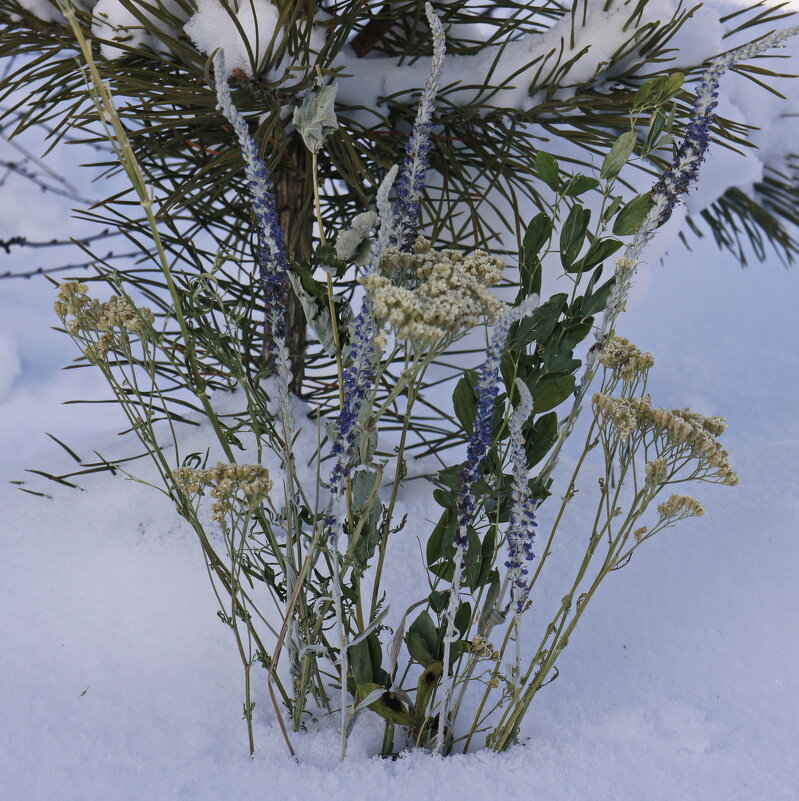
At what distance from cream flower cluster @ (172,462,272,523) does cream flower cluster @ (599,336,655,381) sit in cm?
21

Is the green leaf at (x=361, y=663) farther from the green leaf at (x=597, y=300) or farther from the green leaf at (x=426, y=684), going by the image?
the green leaf at (x=597, y=300)

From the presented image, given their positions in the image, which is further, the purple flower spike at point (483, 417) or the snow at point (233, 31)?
the snow at point (233, 31)

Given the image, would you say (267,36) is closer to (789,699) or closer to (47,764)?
(47,764)

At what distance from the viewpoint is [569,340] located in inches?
19.3

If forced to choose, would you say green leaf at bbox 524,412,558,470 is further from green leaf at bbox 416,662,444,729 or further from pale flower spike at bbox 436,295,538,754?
green leaf at bbox 416,662,444,729

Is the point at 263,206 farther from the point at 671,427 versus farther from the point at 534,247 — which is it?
the point at 671,427

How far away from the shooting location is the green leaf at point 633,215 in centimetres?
47

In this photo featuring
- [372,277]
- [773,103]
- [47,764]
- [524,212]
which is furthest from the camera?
[773,103]

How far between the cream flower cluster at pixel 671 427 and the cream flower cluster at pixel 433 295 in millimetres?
92

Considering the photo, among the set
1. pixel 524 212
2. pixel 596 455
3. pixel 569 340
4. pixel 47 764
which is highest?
pixel 524 212

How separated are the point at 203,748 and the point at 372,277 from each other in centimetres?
33

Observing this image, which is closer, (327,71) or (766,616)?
(327,71)

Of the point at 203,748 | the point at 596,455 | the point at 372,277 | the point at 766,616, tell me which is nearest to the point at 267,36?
the point at 372,277

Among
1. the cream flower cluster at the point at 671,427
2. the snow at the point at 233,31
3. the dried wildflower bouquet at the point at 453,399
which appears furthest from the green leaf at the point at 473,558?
the snow at the point at 233,31
